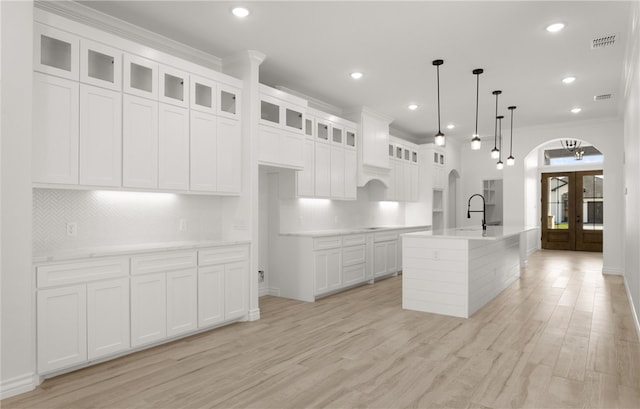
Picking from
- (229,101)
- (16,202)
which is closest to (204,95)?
(229,101)

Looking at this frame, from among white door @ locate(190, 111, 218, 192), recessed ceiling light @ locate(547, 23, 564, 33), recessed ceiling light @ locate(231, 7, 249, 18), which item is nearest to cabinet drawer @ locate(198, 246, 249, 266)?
white door @ locate(190, 111, 218, 192)

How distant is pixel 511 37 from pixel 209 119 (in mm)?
3284

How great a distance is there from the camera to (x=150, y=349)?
3.67 meters

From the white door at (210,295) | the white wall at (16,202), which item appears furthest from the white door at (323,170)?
the white wall at (16,202)

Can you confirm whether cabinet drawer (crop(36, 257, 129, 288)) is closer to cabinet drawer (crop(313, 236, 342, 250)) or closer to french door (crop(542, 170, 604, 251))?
cabinet drawer (crop(313, 236, 342, 250))

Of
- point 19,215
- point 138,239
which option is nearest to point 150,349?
point 138,239

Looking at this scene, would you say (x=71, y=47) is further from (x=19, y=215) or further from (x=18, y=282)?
(x=18, y=282)

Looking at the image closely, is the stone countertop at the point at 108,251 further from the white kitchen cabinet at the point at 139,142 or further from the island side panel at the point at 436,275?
the island side panel at the point at 436,275

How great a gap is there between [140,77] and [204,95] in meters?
0.70

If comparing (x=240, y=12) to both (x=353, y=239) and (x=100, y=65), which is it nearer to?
(x=100, y=65)

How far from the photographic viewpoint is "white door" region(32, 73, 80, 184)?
2.98m

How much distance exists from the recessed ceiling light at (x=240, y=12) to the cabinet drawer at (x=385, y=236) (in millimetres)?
4228

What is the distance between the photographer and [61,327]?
3.02m

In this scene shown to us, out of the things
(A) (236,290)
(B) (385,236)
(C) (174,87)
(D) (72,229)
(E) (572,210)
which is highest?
(C) (174,87)
